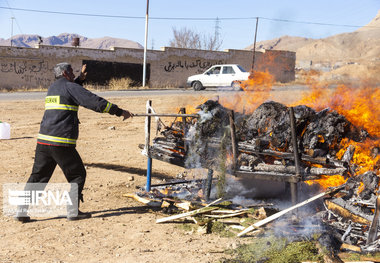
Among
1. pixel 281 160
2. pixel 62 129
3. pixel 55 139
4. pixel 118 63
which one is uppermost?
pixel 118 63

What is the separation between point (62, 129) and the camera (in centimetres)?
480

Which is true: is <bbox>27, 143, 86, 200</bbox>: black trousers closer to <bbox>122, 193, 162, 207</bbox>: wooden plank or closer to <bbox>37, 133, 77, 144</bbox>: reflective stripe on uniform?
<bbox>37, 133, 77, 144</bbox>: reflective stripe on uniform

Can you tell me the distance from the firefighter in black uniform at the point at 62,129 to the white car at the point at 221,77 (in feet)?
54.0

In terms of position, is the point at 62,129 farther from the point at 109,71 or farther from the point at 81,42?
the point at 81,42

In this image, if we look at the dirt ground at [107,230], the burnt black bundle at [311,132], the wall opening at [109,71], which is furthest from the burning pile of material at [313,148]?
the wall opening at [109,71]

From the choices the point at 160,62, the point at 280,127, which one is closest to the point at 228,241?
the point at 280,127

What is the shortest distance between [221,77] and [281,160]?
17.8 meters

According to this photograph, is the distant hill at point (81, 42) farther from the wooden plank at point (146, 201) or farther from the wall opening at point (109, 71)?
the wooden plank at point (146, 201)

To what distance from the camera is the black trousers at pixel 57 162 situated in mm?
4824

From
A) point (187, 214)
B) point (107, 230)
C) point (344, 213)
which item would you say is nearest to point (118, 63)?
point (187, 214)

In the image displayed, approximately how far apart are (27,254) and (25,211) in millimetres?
976

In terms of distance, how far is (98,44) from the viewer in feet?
545

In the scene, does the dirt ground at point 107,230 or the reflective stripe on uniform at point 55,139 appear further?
the reflective stripe on uniform at point 55,139

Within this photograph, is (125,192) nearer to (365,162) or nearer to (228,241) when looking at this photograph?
(228,241)
